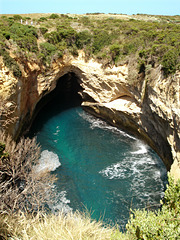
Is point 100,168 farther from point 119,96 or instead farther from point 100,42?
point 100,42

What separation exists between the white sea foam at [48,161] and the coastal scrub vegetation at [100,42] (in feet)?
28.4

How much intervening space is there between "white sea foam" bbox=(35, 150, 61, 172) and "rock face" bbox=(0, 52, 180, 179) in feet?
12.1

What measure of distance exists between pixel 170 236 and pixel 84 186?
10242mm

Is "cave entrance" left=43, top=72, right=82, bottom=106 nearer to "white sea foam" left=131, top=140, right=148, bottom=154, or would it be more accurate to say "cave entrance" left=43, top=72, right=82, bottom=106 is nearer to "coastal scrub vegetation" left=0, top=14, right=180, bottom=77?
"coastal scrub vegetation" left=0, top=14, right=180, bottom=77

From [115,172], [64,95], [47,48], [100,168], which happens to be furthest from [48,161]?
[64,95]

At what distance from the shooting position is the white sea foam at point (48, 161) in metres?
18.0

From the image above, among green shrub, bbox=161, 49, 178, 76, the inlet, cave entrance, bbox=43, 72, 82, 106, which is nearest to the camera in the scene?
the inlet

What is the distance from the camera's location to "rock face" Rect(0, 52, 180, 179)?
15.3 m

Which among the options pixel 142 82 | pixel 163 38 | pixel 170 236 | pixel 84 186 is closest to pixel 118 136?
pixel 142 82

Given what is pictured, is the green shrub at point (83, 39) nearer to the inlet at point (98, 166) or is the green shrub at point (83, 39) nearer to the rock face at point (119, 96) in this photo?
the rock face at point (119, 96)

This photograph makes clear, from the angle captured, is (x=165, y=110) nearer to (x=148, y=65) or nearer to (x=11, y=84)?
(x=148, y=65)

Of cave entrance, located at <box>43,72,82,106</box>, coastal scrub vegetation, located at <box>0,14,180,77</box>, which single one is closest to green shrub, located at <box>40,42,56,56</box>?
coastal scrub vegetation, located at <box>0,14,180,77</box>

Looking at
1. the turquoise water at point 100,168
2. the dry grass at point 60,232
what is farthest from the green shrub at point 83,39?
the dry grass at point 60,232

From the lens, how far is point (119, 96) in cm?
2523
